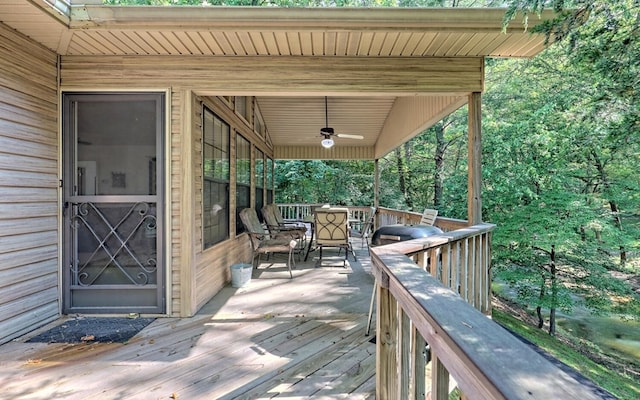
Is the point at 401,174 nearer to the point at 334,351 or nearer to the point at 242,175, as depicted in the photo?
the point at 242,175

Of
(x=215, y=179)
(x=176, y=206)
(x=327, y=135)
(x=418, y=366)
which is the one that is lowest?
(x=418, y=366)

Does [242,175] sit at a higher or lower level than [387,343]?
higher

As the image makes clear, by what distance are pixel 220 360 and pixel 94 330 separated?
1457 mm

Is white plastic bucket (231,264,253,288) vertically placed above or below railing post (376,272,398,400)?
below

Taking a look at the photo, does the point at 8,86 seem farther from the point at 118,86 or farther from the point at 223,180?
the point at 223,180

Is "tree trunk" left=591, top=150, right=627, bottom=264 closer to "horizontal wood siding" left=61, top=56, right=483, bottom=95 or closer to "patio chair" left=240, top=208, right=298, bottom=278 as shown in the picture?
"horizontal wood siding" left=61, top=56, right=483, bottom=95

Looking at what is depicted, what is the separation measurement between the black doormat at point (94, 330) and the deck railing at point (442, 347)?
7.91 feet

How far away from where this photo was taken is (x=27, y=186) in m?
2.84

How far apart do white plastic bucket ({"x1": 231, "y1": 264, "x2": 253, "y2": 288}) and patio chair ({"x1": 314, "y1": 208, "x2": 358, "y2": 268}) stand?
63.1 inches

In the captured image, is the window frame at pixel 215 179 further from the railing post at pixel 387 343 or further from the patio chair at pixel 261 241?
the railing post at pixel 387 343

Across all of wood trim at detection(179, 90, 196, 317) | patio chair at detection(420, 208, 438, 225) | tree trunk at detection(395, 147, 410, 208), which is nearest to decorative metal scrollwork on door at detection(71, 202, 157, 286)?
wood trim at detection(179, 90, 196, 317)

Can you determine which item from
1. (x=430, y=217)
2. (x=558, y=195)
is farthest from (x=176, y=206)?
(x=558, y=195)

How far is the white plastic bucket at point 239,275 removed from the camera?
166 inches

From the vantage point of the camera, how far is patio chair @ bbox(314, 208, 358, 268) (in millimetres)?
5512
